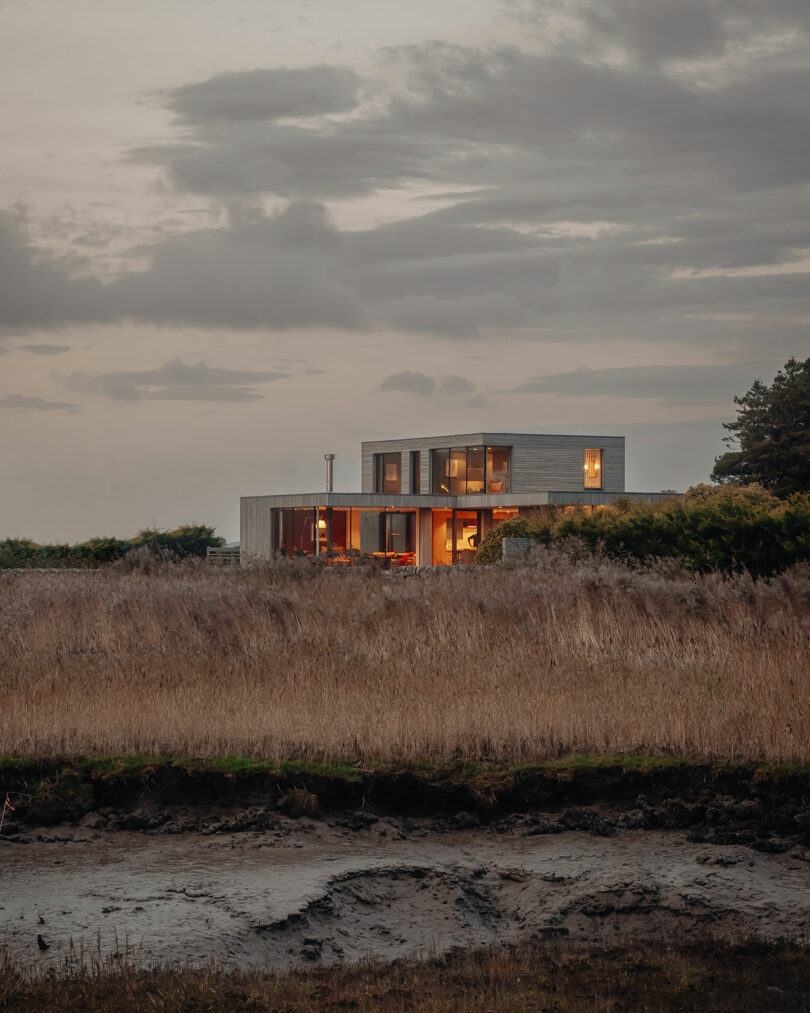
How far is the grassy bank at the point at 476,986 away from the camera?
4957mm

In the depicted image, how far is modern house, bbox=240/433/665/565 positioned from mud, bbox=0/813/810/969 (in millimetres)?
36793

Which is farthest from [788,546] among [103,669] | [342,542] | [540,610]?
[342,542]

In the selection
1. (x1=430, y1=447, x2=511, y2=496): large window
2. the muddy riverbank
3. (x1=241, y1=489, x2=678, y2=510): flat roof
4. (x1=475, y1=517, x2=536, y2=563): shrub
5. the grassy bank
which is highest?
(x1=430, y1=447, x2=511, y2=496): large window

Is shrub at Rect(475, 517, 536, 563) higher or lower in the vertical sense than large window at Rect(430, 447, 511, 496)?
lower

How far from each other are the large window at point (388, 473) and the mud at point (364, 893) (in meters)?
46.2

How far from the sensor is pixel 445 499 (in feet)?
157

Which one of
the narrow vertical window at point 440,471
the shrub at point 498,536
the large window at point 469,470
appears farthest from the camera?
the narrow vertical window at point 440,471

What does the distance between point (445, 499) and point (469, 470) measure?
10.5ft

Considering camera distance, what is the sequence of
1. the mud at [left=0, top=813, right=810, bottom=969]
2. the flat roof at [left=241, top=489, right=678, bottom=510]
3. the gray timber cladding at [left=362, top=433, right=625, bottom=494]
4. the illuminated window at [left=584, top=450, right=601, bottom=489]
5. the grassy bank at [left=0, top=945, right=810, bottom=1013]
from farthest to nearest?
the illuminated window at [left=584, top=450, right=601, bottom=489], the gray timber cladding at [left=362, top=433, right=625, bottom=494], the flat roof at [left=241, top=489, right=678, bottom=510], the mud at [left=0, top=813, right=810, bottom=969], the grassy bank at [left=0, top=945, right=810, bottom=1013]

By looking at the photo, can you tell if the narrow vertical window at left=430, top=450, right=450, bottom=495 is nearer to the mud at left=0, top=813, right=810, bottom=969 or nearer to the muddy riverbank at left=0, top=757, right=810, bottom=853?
the muddy riverbank at left=0, top=757, right=810, bottom=853

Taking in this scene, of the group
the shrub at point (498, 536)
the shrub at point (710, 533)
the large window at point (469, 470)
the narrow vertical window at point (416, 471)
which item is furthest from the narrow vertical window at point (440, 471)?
the shrub at point (710, 533)

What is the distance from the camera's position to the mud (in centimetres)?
591

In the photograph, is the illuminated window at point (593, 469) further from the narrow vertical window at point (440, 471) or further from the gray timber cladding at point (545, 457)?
the narrow vertical window at point (440, 471)

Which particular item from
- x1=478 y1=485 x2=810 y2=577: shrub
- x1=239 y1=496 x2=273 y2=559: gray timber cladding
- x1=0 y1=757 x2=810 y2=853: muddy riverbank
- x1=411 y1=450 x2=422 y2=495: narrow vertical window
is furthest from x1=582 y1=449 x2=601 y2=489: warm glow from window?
x1=0 y1=757 x2=810 y2=853: muddy riverbank
